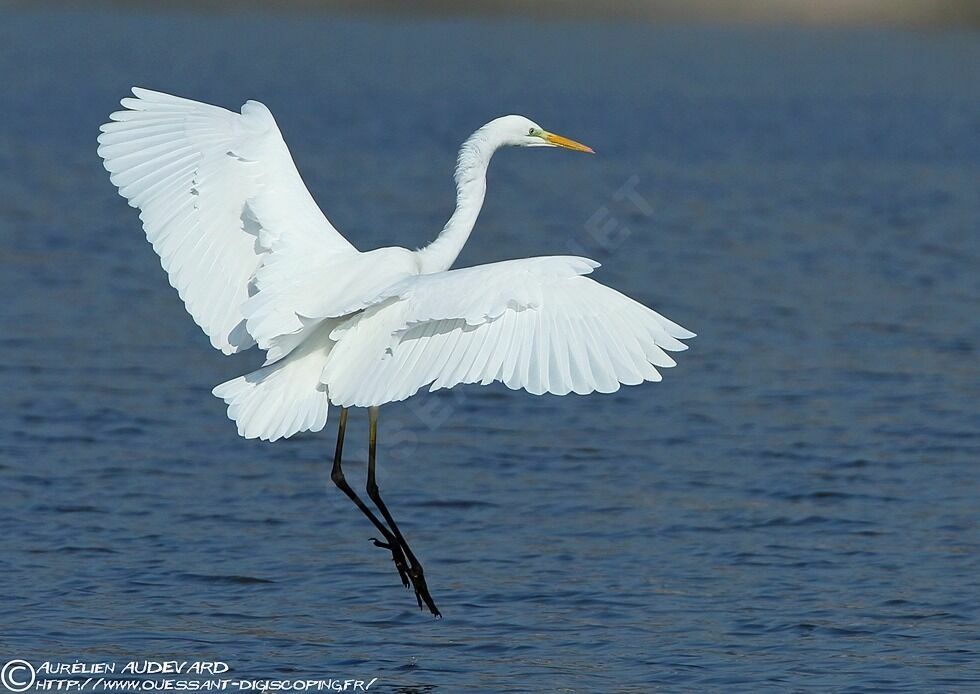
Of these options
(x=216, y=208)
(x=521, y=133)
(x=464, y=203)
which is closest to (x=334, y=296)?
(x=216, y=208)

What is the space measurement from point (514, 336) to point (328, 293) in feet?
3.59

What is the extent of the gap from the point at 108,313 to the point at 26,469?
4.29 meters

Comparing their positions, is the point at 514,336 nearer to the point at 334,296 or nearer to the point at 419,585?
the point at 334,296

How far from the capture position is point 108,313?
1447 cm

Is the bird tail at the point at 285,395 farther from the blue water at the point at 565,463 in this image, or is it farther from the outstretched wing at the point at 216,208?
the blue water at the point at 565,463

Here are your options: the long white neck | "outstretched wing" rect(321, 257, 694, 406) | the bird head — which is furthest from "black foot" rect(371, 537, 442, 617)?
the bird head

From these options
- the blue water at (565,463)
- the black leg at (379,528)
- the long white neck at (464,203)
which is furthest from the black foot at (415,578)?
the long white neck at (464,203)

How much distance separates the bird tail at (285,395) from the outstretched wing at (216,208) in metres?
0.32

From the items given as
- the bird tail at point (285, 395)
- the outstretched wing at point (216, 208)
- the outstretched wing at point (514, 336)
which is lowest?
the bird tail at point (285, 395)

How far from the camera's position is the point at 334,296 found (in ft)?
23.9

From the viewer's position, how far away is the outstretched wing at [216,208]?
782 cm

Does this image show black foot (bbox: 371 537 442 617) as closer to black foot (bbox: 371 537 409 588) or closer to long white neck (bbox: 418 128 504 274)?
black foot (bbox: 371 537 409 588)

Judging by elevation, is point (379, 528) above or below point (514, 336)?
below

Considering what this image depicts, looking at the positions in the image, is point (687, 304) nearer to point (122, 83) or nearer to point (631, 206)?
point (631, 206)
